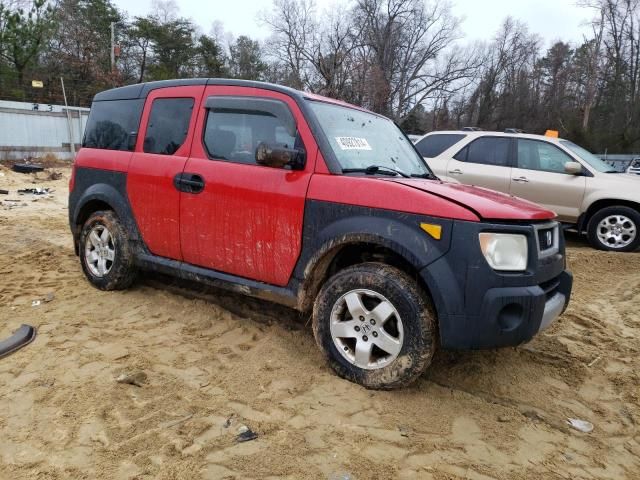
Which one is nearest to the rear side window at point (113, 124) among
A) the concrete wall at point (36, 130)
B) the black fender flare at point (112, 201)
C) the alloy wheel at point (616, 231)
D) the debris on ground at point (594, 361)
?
the black fender flare at point (112, 201)

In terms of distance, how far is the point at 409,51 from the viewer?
43.5 metres

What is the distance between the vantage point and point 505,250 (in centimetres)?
268

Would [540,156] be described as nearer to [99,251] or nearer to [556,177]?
[556,177]

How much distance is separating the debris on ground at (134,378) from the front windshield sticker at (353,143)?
1.97 metres

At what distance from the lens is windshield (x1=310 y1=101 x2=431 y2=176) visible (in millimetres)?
3330

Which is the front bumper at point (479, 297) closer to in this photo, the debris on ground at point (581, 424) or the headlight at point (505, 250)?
the headlight at point (505, 250)

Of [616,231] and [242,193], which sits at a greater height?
[242,193]

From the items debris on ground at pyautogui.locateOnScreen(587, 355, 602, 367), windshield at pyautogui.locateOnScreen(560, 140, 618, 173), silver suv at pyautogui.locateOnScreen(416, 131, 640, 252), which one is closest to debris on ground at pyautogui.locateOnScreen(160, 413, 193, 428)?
debris on ground at pyautogui.locateOnScreen(587, 355, 602, 367)

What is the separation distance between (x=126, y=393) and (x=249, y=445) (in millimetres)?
890

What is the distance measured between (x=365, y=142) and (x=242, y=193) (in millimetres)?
996

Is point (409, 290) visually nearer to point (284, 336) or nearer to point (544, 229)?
point (544, 229)

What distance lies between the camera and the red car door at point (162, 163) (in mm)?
3855

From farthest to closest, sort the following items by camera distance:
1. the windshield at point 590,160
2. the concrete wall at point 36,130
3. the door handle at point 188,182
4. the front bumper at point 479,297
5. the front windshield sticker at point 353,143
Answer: the concrete wall at point 36,130 < the windshield at point 590,160 < the door handle at point 188,182 < the front windshield sticker at point 353,143 < the front bumper at point 479,297

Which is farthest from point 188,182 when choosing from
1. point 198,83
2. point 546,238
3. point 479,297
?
point 546,238
